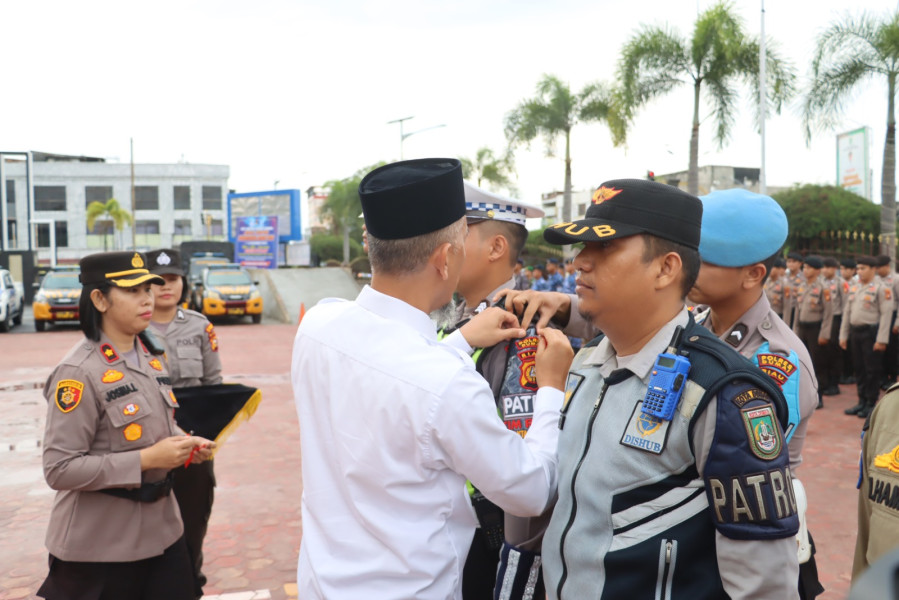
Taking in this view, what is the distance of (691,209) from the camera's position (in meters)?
1.82

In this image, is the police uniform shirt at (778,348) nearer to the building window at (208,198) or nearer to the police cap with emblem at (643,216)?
the police cap with emblem at (643,216)

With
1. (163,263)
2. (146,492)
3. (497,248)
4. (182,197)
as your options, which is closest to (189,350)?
(163,263)

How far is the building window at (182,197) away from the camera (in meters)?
59.1

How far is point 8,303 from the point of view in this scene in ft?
66.3

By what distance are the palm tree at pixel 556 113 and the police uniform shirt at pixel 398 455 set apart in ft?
76.4

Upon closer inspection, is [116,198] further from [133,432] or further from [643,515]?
[643,515]

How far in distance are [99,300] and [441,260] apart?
1.98 metres

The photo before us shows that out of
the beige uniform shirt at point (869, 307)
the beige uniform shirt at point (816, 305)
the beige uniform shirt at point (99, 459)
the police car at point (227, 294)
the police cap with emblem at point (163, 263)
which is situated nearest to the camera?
the beige uniform shirt at point (99, 459)

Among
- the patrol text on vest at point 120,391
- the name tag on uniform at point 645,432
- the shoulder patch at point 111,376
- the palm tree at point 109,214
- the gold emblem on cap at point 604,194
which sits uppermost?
the palm tree at point 109,214

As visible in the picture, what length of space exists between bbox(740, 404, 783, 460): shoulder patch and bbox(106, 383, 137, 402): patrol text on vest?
2.43m

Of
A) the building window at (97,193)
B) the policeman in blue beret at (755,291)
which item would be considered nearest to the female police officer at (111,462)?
the policeman in blue beret at (755,291)

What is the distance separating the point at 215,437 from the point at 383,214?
2304 mm

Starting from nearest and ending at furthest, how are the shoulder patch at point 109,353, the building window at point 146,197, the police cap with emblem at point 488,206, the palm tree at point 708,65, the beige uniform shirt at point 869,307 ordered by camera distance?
the police cap with emblem at point 488,206, the shoulder patch at point 109,353, the beige uniform shirt at point 869,307, the palm tree at point 708,65, the building window at point 146,197

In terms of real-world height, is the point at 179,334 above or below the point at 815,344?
above
